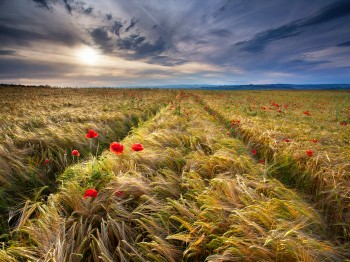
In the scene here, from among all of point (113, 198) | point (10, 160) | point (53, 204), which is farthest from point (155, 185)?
point (10, 160)

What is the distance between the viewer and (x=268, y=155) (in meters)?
5.39

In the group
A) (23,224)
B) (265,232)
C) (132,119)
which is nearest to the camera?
(265,232)

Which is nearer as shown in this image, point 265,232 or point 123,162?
point 265,232

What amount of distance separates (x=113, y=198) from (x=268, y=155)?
13.9ft

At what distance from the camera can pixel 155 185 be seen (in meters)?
3.18

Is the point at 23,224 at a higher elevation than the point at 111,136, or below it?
higher

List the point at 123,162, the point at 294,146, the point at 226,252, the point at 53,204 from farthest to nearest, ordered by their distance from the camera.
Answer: the point at 294,146 < the point at 123,162 < the point at 53,204 < the point at 226,252

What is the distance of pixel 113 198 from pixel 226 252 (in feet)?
5.07

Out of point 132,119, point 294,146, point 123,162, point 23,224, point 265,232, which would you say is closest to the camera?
point 265,232

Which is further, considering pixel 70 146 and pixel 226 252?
pixel 70 146

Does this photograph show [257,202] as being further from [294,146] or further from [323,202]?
[294,146]

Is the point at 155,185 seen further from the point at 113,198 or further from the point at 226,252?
the point at 226,252

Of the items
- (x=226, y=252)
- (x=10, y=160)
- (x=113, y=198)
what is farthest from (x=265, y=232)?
(x=10, y=160)

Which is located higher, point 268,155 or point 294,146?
point 294,146
